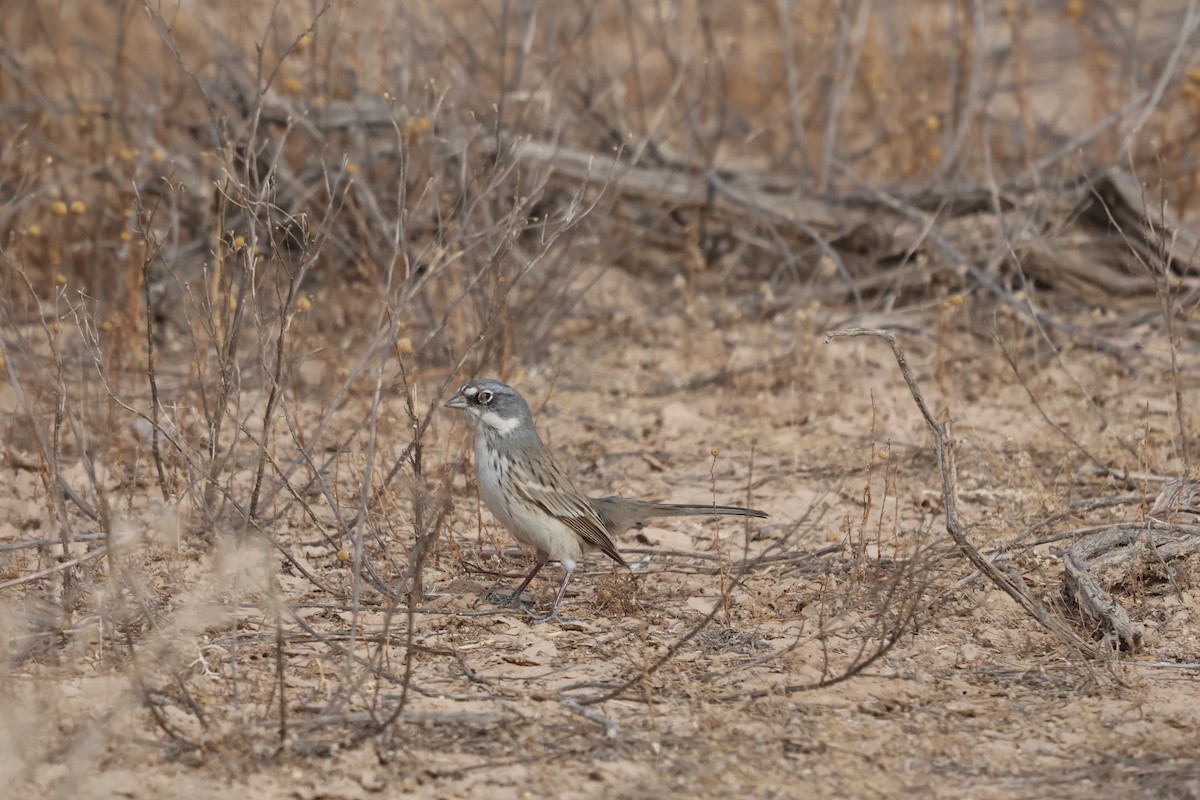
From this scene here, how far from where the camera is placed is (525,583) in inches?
222

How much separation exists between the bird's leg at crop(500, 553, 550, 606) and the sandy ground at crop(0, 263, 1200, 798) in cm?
12

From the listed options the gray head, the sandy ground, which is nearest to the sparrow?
the gray head

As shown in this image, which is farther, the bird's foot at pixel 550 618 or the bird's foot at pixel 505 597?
the bird's foot at pixel 505 597

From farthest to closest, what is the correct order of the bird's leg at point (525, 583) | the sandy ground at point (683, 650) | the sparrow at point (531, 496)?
1. the bird's leg at point (525, 583)
2. the sparrow at point (531, 496)
3. the sandy ground at point (683, 650)

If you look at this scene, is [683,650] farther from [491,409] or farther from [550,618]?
[491,409]

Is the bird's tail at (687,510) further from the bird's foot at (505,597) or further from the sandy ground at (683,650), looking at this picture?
the bird's foot at (505,597)

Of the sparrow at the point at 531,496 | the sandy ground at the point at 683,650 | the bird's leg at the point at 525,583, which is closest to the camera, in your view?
the sandy ground at the point at 683,650

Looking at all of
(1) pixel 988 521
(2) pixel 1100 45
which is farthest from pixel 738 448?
(2) pixel 1100 45

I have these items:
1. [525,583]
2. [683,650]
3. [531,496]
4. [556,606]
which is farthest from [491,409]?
[683,650]

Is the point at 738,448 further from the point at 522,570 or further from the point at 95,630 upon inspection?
the point at 95,630

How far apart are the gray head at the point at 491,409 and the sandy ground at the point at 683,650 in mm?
269

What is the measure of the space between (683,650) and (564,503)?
818 mm

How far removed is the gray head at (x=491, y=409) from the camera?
5.69 meters

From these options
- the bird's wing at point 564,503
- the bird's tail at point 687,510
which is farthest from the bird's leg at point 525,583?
the bird's tail at point 687,510
